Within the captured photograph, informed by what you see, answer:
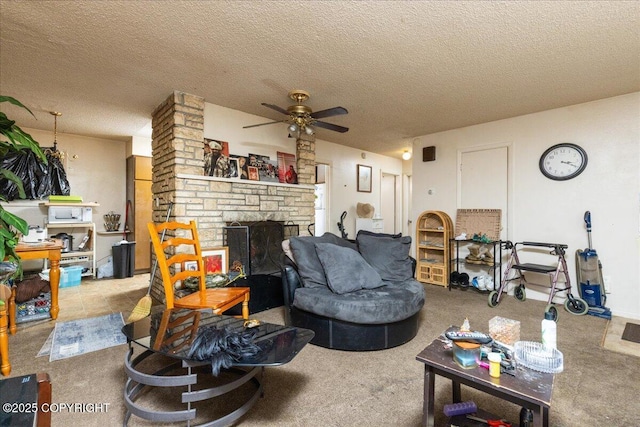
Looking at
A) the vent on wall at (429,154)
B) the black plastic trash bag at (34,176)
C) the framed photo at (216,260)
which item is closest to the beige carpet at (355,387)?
the framed photo at (216,260)

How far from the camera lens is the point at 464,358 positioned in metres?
1.33

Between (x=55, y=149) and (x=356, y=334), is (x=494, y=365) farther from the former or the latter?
(x=55, y=149)

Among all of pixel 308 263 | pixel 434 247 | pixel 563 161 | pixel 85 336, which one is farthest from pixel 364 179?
pixel 85 336

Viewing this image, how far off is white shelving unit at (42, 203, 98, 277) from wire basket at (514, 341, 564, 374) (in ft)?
18.7

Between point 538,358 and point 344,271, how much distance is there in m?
1.54

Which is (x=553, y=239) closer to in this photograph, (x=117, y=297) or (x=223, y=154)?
(x=223, y=154)

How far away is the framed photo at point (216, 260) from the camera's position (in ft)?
11.2

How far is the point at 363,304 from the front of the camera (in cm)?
234

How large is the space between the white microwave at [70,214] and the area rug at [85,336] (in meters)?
2.50

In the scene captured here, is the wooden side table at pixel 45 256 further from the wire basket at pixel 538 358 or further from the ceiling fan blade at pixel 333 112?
the wire basket at pixel 538 358

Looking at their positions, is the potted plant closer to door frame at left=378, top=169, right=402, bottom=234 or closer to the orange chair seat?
the orange chair seat

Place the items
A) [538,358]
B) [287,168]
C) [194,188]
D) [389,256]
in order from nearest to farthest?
[538,358] → [389,256] → [194,188] → [287,168]

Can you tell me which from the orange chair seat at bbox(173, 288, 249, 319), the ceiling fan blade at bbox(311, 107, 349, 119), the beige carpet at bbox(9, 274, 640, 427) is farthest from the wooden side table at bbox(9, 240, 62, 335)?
the ceiling fan blade at bbox(311, 107, 349, 119)

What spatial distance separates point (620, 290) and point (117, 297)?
19.7ft
